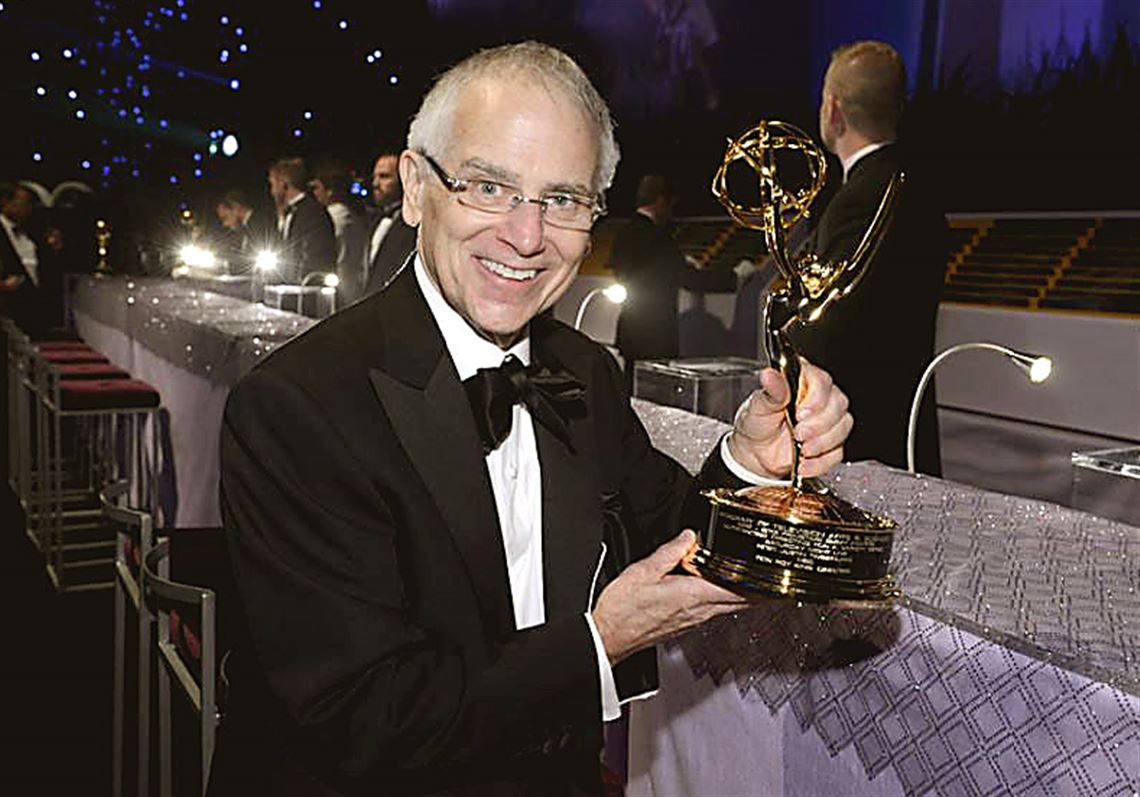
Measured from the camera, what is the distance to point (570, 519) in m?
1.45

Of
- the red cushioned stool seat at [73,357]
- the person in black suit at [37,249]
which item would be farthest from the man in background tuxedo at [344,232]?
the person in black suit at [37,249]

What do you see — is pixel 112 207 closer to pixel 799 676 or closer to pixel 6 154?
pixel 6 154

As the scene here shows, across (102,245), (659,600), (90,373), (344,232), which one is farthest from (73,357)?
(659,600)

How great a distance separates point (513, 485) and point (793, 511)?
0.42 metres

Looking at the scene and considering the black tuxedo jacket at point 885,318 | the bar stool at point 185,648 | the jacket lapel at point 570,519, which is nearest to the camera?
the jacket lapel at point 570,519

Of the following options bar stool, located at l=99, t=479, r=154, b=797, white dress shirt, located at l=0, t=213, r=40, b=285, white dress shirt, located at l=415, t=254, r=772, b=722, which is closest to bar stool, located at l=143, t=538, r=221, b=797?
bar stool, located at l=99, t=479, r=154, b=797

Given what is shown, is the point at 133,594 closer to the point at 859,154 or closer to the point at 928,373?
the point at 928,373

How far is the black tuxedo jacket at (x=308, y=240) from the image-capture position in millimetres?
7023

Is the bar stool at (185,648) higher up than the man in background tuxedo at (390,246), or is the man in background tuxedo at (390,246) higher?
the man in background tuxedo at (390,246)

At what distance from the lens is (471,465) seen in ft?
4.40

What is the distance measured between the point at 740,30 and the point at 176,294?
18.9 feet

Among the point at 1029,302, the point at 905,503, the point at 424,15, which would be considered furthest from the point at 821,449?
the point at 424,15

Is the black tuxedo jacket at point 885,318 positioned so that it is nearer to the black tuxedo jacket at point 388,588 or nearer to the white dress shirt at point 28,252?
the black tuxedo jacket at point 388,588

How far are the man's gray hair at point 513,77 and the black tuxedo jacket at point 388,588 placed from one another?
0.20 metres
